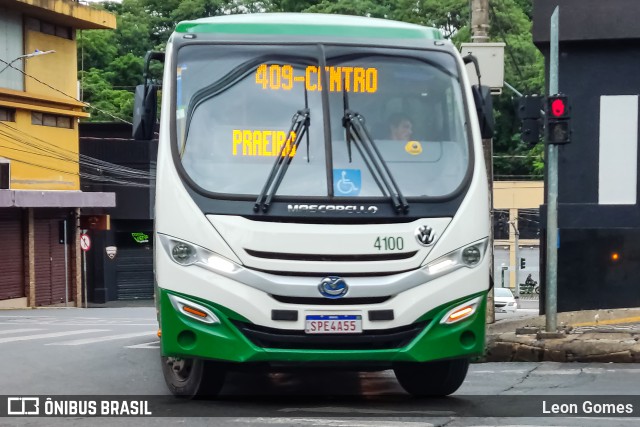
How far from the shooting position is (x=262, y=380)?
38.4ft

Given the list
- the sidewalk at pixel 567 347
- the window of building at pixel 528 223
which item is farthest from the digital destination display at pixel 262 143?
the window of building at pixel 528 223

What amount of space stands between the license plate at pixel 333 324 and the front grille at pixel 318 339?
3 cm

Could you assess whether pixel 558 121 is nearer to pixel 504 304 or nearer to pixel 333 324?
pixel 333 324

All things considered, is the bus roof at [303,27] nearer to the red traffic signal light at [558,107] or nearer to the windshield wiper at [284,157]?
the windshield wiper at [284,157]

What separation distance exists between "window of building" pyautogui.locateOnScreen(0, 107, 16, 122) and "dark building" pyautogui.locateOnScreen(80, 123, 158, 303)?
33.1 ft

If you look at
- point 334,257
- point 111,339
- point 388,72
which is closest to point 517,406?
point 334,257

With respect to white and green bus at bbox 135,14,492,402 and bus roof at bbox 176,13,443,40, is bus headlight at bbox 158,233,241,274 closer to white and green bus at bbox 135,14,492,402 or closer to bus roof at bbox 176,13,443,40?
white and green bus at bbox 135,14,492,402

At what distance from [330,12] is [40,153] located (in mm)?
26210

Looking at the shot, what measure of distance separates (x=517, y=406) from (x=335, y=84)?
2.82m

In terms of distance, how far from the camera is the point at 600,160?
23.9m

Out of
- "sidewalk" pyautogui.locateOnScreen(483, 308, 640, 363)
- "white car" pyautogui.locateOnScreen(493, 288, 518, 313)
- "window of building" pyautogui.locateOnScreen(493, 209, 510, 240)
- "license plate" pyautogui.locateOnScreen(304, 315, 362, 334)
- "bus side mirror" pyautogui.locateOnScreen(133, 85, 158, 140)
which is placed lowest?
"white car" pyautogui.locateOnScreen(493, 288, 518, 313)

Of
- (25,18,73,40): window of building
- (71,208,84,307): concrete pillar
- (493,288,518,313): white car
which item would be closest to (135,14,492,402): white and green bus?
(25,18,73,40): window of building

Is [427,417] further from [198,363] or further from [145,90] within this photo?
[145,90]

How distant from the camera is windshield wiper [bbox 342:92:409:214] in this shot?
8.91 m
